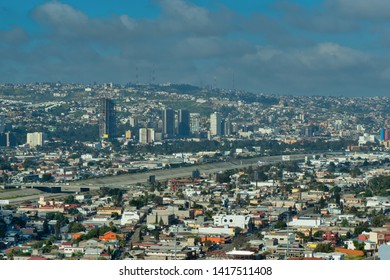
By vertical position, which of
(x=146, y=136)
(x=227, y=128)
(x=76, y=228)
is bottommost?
(x=76, y=228)

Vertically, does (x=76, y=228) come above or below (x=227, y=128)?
below

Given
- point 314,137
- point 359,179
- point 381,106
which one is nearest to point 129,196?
point 359,179

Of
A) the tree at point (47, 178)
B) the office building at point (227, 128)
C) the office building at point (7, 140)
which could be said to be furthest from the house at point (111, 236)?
the office building at point (227, 128)

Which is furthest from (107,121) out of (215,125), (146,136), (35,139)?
(215,125)

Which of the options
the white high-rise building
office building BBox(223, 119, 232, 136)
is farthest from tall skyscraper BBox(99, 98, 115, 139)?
office building BBox(223, 119, 232, 136)

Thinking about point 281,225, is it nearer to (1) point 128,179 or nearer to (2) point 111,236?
(2) point 111,236

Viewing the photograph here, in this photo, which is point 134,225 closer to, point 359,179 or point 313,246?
point 313,246
